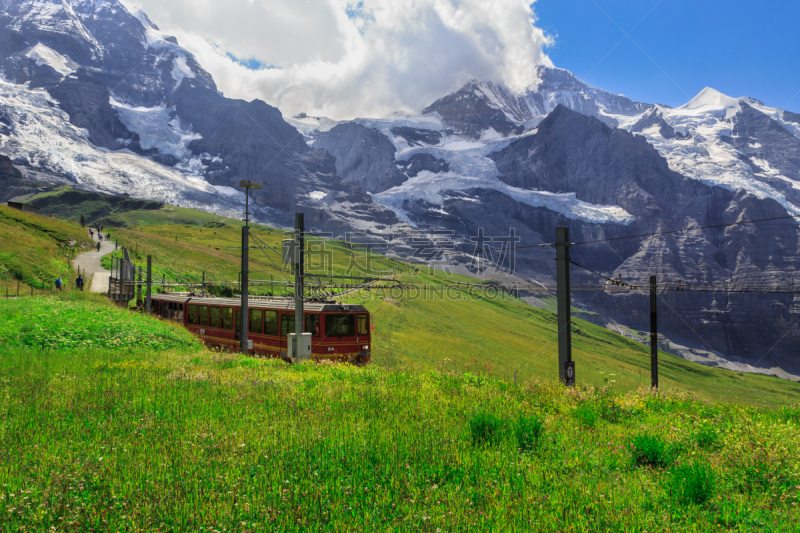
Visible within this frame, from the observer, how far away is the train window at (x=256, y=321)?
24.7m

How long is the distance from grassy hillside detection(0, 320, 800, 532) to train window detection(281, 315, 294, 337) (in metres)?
12.8

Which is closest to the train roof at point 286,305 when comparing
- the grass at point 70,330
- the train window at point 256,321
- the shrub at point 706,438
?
the train window at point 256,321

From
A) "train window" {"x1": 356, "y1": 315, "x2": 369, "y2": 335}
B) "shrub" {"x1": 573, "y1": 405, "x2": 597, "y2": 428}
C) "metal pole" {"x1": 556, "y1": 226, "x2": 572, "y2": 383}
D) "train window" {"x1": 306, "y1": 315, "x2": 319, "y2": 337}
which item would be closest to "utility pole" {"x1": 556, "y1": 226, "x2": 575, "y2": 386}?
"metal pole" {"x1": 556, "y1": 226, "x2": 572, "y2": 383}

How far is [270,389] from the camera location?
10.3 m

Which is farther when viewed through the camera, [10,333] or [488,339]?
[488,339]

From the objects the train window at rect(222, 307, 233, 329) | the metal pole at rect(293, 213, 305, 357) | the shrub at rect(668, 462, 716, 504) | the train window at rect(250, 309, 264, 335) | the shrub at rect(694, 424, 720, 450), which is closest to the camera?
the shrub at rect(668, 462, 716, 504)

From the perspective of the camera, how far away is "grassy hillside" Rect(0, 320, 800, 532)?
455cm

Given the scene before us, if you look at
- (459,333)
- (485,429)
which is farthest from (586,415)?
(459,333)

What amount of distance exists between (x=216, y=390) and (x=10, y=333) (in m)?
11.1

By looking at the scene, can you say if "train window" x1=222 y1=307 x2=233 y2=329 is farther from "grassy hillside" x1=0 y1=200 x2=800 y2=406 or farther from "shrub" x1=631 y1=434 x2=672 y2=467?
"shrub" x1=631 y1=434 x2=672 y2=467

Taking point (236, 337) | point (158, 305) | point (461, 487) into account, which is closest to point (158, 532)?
point (461, 487)

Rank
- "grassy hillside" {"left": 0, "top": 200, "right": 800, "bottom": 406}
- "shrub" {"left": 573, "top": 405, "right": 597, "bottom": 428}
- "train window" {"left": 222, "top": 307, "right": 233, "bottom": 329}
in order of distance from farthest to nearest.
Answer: "grassy hillside" {"left": 0, "top": 200, "right": 800, "bottom": 406} < "train window" {"left": 222, "top": 307, "right": 233, "bottom": 329} < "shrub" {"left": 573, "top": 405, "right": 597, "bottom": 428}

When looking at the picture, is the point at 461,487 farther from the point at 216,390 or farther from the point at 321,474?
the point at 216,390

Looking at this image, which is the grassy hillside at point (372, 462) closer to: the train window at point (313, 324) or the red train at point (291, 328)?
the train window at point (313, 324)
